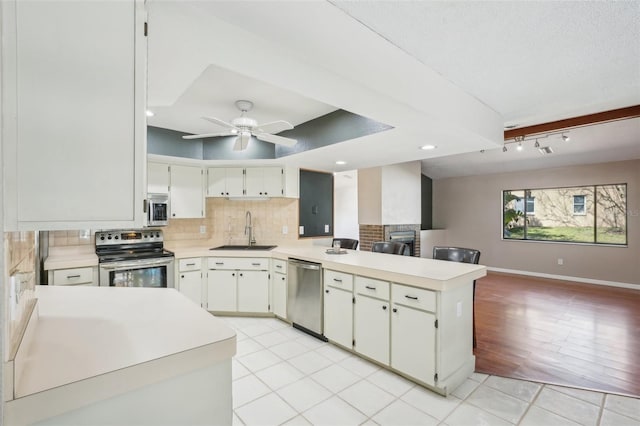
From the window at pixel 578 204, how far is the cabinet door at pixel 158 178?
7.76 metres

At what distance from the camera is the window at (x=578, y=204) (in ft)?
20.2

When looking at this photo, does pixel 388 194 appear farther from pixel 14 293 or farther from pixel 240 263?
pixel 14 293

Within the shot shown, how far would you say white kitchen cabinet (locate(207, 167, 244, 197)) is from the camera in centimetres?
426

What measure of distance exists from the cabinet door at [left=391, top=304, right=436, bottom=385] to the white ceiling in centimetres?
152

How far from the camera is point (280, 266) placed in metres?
3.79

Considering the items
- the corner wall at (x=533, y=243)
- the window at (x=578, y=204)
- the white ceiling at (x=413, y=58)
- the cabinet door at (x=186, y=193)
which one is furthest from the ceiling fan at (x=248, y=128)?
the window at (x=578, y=204)

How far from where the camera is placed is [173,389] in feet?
3.50

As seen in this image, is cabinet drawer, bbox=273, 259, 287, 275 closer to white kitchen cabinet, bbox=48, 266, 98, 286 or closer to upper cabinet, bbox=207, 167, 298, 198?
upper cabinet, bbox=207, 167, 298, 198

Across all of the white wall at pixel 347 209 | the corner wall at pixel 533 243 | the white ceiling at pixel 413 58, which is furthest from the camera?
the white wall at pixel 347 209

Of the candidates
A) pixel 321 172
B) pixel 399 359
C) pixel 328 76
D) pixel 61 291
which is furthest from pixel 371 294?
pixel 321 172

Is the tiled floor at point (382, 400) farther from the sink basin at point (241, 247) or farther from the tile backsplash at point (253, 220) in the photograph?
the tile backsplash at point (253, 220)

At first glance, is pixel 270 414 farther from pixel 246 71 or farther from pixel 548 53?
pixel 548 53

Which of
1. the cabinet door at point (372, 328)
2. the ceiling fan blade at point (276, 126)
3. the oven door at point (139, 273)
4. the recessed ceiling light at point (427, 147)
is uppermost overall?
the ceiling fan blade at point (276, 126)

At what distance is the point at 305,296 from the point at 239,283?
1.02 m
